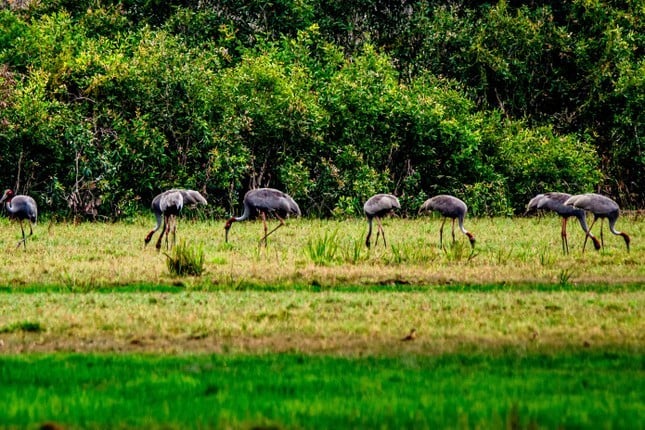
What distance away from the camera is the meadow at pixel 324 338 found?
8.03 meters

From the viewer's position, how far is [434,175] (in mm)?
38562

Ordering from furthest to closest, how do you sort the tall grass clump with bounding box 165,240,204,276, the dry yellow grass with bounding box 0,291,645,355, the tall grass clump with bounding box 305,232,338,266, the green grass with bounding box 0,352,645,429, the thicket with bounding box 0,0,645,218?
the thicket with bounding box 0,0,645,218
the tall grass clump with bounding box 305,232,338,266
the tall grass clump with bounding box 165,240,204,276
the dry yellow grass with bounding box 0,291,645,355
the green grass with bounding box 0,352,645,429

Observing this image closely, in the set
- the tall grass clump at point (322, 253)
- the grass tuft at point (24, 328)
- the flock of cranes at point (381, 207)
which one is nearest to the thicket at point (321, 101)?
the flock of cranes at point (381, 207)

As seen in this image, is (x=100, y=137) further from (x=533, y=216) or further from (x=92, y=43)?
(x=533, y=216)

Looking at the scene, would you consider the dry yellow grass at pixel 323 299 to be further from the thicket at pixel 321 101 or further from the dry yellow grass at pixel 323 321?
the thicket at pixel 321 101

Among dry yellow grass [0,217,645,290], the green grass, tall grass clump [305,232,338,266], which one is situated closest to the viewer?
the green grass

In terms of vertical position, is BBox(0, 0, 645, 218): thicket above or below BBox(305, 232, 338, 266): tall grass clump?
above

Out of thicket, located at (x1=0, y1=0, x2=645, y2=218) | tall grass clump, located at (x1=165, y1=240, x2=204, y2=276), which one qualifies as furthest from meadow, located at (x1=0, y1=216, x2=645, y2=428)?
thicket, located at (x1=0, y1=0, x2=645, y2=218)

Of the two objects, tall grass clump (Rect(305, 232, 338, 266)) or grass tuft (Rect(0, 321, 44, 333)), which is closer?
grass tuft (Rect(0, 321, 44, 333))

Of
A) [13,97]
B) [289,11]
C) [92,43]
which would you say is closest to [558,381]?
[13,97]

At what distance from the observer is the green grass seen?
24.9 feet

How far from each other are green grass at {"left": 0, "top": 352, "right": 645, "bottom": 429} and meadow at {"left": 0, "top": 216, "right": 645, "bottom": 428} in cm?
2

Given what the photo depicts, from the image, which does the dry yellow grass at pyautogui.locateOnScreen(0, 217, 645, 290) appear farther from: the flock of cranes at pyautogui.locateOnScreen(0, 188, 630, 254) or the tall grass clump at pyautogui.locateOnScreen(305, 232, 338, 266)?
the flock of cranes at pyautogui.locateOnScreen(0, 188, 630, 254)

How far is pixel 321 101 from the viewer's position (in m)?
37.0
